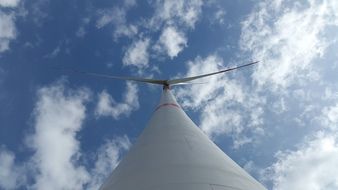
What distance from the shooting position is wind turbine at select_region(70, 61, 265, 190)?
8.74 m

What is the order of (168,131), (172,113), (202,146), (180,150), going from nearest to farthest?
(180,150), (202,146), (168,131), (172,113)

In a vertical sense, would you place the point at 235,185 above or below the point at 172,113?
below

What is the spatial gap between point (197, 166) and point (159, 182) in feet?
4.41

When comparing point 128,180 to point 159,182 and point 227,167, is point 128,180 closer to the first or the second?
point 159,182

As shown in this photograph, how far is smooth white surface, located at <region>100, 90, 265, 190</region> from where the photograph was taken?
8.73 metres

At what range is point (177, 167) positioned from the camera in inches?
378

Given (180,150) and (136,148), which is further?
(136,148)

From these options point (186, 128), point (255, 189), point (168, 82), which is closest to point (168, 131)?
point (186, 128)

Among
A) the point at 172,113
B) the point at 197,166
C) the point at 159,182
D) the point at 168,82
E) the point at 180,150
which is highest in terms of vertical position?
the point at 168,82

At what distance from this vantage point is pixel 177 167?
31.5 feet

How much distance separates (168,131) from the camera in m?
13.1

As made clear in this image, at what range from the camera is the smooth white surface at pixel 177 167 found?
8.73 meters

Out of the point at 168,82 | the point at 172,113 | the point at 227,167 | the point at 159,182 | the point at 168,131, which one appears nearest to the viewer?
the point at 159,182

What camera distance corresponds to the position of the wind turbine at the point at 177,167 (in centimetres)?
874
